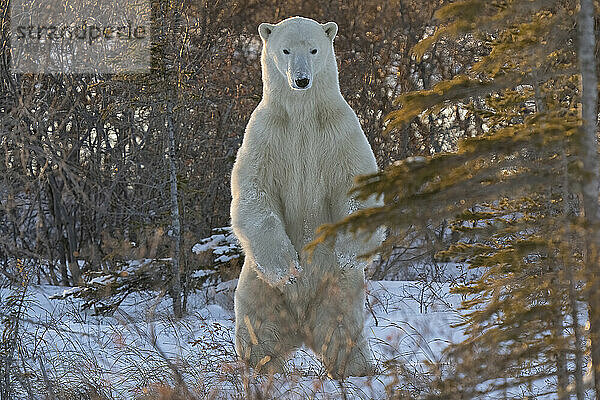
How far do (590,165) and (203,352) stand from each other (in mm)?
2774

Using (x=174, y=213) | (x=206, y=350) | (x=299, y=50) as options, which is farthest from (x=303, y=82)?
(x=174, y=213)

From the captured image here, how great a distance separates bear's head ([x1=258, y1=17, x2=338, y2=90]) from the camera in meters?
3.56

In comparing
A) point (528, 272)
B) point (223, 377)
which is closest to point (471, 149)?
point (528, 272)

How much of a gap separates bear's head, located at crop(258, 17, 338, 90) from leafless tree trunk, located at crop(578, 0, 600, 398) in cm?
161

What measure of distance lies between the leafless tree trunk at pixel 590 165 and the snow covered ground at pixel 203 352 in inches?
21.5

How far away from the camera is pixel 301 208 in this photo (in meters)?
3.73

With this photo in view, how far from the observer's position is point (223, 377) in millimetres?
3209

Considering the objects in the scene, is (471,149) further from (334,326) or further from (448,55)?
(448,55)

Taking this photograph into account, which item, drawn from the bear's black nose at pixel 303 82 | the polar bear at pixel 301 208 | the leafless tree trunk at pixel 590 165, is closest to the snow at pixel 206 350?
the polar bear at pixel 301 208

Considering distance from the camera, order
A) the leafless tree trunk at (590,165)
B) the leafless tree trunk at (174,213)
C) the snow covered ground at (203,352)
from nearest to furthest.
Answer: the leafless tree trunk at (590,165) < the snow covered ground at (203,352) < the leafless tree trunk at (174,213)

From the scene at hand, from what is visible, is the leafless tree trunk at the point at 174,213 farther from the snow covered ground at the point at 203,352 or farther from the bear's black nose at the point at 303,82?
the bear's black nose at the point at 303,82

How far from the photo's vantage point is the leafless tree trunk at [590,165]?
6.46 feet

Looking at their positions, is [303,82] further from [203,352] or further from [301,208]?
[203,352]

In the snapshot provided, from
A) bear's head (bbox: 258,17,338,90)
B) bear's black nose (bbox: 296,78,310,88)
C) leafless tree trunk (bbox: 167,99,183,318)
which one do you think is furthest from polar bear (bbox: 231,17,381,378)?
leafless tree trunk (bbox: 167,99,183,318)
